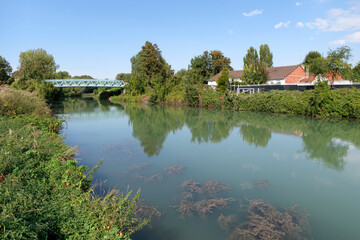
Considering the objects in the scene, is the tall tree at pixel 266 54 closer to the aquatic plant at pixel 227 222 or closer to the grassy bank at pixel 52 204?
the aquatic plant at pixel 227 222

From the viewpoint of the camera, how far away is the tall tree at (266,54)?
5844 centimetres

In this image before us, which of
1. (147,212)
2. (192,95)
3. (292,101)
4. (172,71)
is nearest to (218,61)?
(172,71)

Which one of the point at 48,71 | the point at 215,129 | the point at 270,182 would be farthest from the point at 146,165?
the point at 48,71

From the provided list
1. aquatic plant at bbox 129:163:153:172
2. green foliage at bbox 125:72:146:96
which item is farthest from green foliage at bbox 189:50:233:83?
aquatic plant at bbox 129:163:153:172

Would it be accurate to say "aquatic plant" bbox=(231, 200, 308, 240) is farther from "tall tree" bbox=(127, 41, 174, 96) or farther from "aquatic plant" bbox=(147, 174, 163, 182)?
"tall tree" bbox=(127, 41, 174, 96)

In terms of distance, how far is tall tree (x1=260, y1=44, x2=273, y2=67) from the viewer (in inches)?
2301

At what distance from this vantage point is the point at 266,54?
59.3 metres

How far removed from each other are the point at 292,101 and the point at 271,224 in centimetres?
1906

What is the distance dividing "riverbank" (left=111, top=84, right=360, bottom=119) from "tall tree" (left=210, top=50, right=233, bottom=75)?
22.9 meters

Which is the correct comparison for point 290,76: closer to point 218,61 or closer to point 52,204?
point 218,61

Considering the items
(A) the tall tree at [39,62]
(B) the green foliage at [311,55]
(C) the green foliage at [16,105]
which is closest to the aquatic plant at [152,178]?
(C) the green foliage at [16,105]

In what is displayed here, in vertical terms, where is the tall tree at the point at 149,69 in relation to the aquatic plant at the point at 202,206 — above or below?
above

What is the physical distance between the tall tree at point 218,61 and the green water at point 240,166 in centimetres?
3755

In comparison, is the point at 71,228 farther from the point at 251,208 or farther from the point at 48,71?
the point at 48,71
